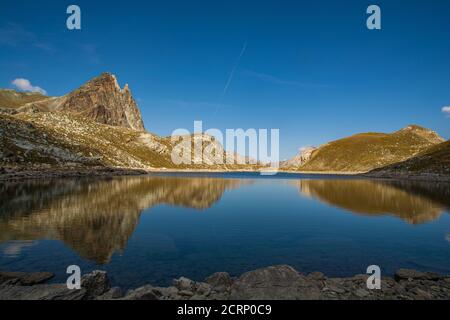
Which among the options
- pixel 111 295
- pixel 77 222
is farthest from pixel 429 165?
pixel 111 295

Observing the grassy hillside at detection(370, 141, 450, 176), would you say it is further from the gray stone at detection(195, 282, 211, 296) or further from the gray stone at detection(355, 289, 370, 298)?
the gray stone at detection(195, 282, 211, 296)

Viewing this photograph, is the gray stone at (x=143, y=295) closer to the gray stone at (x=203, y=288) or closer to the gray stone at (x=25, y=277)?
the gray stone at (x=203, y=288)

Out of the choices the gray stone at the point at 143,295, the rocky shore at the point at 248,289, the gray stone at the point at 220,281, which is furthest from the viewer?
the gray stone at the point at 220,281

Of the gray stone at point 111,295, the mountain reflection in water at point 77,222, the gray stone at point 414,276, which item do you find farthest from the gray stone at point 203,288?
the gray stone at point 414,276

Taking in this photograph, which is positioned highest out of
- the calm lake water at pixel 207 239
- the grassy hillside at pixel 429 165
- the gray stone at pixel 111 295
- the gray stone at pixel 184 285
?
the grassy hillside at pixel 429 165

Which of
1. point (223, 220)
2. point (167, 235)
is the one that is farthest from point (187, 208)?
point (167, 235)

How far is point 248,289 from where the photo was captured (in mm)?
15367

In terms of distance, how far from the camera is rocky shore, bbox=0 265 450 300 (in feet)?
47.5

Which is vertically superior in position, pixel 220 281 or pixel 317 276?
pixel 220 281

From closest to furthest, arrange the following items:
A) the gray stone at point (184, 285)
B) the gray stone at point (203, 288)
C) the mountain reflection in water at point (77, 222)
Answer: the gray stone at point (203, 288)
the gray stone at point (184, 285)
the mountain reflection in water at point (77, 222)

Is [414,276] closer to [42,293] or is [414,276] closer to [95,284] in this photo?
[95,284]

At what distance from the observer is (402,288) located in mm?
16609

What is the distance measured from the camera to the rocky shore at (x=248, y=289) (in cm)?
1449

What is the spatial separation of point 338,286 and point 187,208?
1476 inches
